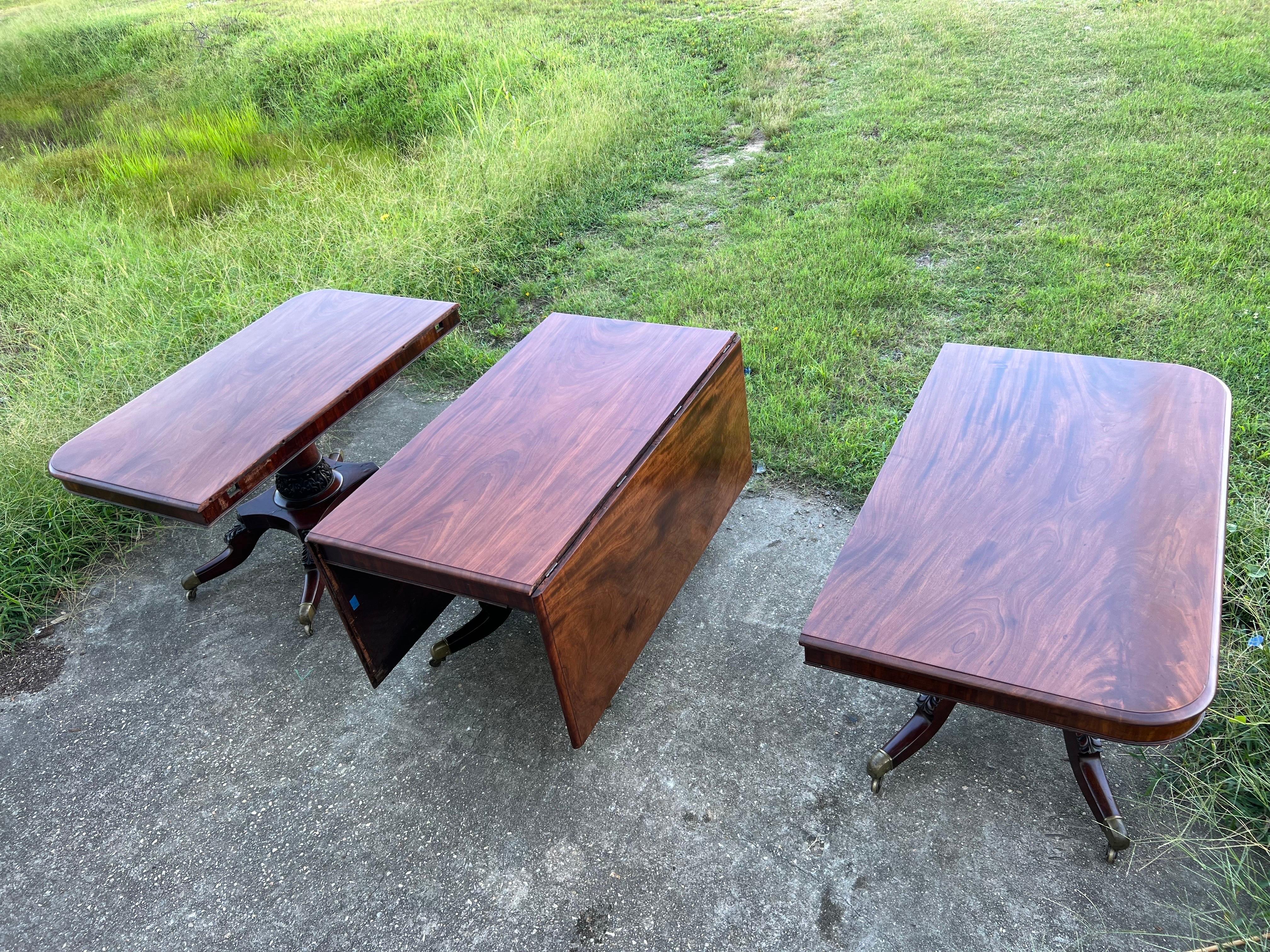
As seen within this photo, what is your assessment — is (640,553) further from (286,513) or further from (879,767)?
(286,513)

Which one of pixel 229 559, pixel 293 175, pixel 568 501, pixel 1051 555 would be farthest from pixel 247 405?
pixel 293 175

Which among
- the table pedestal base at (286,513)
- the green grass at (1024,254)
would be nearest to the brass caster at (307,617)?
the table pedestal base at (286,513)

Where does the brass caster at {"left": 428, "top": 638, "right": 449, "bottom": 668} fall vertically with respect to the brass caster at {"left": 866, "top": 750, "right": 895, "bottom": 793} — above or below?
above

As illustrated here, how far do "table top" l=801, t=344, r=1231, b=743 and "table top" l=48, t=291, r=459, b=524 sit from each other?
1422 mm

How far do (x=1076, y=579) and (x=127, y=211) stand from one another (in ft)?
18.5

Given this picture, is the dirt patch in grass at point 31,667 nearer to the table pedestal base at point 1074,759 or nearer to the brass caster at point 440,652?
the brass caster at point 440,652

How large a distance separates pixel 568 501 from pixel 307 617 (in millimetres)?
1058

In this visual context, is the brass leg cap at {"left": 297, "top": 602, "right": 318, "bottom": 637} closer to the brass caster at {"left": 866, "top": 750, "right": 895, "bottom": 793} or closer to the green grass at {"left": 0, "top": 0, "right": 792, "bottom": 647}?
the green grass at {"left": 0, "top": 0, "right": 792, "bottom": 647}

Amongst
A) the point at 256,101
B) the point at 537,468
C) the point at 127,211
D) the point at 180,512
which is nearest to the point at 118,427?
the point at 180,512

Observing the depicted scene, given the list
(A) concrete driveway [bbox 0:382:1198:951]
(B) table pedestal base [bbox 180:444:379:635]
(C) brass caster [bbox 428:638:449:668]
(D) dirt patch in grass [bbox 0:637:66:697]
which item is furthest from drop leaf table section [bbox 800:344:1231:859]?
(D) dirt patch in grass [bbox 0:637:66:697]

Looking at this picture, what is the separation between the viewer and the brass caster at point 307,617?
2424 millimetres

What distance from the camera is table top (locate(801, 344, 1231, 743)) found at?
131 cm

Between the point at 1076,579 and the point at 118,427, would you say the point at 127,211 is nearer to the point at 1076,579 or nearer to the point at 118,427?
the point at 118,427

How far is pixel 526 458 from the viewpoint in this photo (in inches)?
78.9
